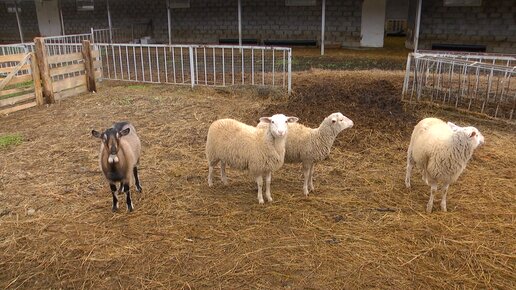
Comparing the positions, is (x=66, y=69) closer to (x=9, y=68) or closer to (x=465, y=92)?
(x=9, y=68)

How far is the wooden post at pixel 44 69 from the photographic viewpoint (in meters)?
9.27

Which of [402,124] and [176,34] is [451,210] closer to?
[402,124]

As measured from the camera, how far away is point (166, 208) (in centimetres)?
474

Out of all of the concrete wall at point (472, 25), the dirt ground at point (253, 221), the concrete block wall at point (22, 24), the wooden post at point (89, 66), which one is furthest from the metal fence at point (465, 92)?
the concrete block wall at point (22, 24)

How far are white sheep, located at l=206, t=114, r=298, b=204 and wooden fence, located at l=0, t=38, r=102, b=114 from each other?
642cm

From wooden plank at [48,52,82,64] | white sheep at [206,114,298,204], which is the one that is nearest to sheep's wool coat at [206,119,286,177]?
white sheep at [206,114,298,204]

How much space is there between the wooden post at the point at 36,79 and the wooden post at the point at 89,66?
155 cm

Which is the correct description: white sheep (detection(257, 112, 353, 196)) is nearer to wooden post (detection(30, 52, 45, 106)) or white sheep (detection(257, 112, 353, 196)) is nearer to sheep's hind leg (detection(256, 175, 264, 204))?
sheep's hind leg (detection(256, 175, 264, 204))

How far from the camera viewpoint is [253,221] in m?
4.44

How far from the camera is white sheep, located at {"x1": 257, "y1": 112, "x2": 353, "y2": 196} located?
4.96m

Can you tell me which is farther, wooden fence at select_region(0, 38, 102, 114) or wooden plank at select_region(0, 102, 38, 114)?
wooden fence at select_region(0, 38, 102, 114)

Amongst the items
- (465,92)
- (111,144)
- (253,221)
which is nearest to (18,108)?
(111,144)

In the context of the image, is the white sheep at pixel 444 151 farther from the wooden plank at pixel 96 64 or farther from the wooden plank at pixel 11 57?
the wooden plank at pixel 96 64

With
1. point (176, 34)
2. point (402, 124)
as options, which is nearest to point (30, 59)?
point (402, 124)
